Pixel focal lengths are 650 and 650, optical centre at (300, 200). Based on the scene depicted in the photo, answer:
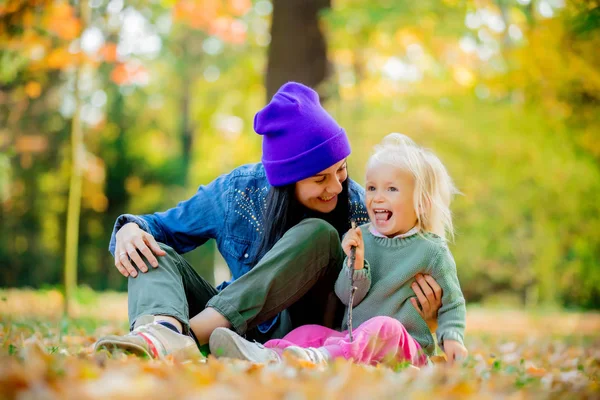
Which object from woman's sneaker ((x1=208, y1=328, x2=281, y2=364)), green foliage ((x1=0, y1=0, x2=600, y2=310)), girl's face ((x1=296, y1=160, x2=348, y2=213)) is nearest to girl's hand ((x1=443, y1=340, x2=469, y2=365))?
woman's sneaker ((x1=208, y1=328, x2=281, y2=364))

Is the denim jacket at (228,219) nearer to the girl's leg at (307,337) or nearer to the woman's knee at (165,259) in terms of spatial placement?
the woman's knee at (165,259)

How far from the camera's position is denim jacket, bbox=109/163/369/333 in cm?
306

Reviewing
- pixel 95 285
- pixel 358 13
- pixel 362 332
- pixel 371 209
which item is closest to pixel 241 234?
pixel 371 209

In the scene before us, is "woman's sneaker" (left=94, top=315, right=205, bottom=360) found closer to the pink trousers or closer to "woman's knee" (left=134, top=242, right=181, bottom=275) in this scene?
"woman's knee" (left=134, top=242, right=181, bottom=275)

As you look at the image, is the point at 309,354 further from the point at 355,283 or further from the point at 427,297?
the point at 427,297

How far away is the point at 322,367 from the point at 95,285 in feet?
38.1

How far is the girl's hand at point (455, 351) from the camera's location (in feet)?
8.02

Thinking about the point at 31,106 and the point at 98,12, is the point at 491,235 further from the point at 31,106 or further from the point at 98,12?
the point at 31,106

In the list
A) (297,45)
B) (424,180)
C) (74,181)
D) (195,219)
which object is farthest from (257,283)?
(74,181)

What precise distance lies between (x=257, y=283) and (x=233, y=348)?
0.35 metres

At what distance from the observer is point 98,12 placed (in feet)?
28.9

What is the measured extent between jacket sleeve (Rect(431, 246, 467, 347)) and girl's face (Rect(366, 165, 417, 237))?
0.74 feet

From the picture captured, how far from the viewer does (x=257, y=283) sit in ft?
8.13

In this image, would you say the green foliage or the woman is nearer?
the woman
